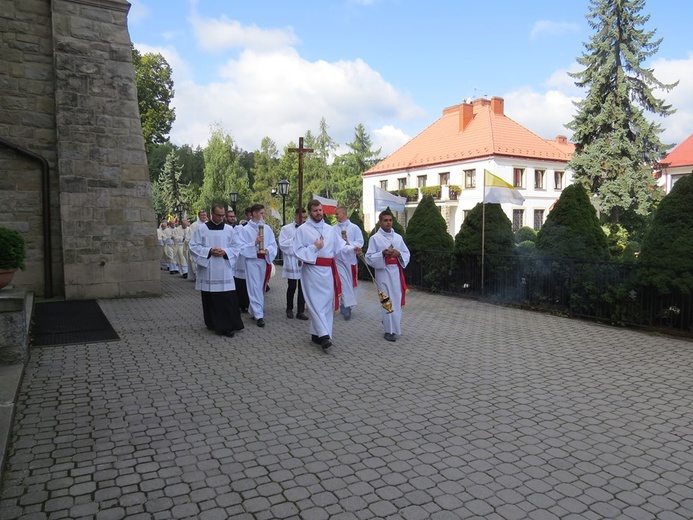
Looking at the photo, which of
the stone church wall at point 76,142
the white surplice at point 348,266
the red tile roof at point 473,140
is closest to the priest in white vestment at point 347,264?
the white surplice at point 348,266

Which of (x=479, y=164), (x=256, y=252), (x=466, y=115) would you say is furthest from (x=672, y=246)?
(x=466, y=115)

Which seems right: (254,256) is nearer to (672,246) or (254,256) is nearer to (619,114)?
(672,246)

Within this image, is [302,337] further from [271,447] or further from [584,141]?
[584,141]

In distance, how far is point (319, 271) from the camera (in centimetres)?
785

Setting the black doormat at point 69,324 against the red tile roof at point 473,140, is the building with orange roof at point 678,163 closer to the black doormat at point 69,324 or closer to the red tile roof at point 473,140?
the red tile roof at point 473,140

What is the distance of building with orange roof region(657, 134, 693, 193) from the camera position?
43.8 m

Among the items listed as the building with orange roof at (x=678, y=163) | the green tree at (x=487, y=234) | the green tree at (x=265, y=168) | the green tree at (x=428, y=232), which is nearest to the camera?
the green tree at (x=487, y=234)

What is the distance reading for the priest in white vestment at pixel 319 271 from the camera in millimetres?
7664

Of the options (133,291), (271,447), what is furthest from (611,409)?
(133,291)

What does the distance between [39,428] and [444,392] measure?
12.2 feet

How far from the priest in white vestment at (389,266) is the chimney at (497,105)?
37.3 metres

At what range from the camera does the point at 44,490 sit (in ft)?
11.8

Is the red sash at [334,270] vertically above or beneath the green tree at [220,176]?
beneath

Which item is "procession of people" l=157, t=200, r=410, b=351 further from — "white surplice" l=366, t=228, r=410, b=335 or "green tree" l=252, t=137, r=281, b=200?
"green tree" l=252, t=137, r=281, b=200
